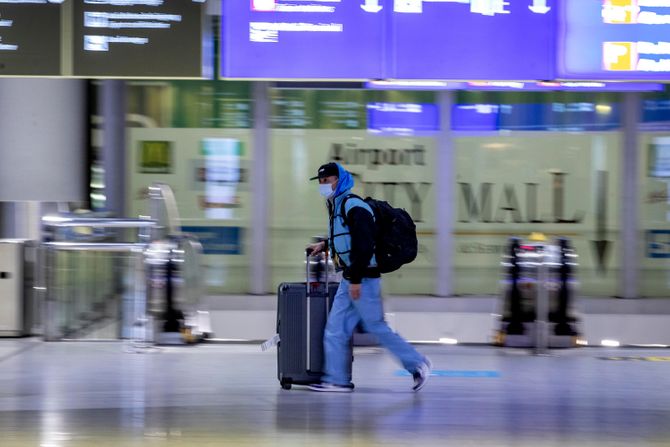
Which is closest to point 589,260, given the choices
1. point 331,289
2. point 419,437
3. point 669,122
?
point 669,122

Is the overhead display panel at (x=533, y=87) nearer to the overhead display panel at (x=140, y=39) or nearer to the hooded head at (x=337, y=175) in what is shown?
the overhead display panel at (x=140, y=39)

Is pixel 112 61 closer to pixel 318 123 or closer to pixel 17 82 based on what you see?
pixel 17 82

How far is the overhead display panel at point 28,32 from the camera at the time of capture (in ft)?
34.9

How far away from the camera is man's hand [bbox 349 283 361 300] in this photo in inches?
316

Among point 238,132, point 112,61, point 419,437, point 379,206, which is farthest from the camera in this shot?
point 238,132

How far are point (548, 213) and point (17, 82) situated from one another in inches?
248

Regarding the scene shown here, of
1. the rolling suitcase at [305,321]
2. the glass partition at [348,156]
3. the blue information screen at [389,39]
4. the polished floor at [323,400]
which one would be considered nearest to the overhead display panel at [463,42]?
the blue information screen at [389,39]

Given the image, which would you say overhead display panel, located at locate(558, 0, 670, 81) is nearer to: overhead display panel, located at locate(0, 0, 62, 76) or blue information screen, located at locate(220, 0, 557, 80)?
blue information screen, located at locate(220, 0, 557, 80)

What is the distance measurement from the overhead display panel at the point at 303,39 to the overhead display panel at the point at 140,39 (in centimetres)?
53

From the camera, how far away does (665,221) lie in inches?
544

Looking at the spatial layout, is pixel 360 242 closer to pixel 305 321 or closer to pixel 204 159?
pixel 305 321

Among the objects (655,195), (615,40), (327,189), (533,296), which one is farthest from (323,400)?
(655,195)

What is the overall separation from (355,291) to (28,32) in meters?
4.53

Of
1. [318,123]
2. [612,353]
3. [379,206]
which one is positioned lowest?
[612,353]
